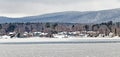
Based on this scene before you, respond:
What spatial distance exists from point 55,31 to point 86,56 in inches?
4754

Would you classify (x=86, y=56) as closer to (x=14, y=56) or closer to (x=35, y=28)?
(x=14, y=56)

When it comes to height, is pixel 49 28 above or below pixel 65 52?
above

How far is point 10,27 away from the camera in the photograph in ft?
614

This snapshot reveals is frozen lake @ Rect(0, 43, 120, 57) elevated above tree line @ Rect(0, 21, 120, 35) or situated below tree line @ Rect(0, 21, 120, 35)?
below

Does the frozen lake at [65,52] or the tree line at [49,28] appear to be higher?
the tree line at [49,28]

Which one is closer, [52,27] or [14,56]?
[14,56]

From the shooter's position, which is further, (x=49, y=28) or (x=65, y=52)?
(x=49, y=28)

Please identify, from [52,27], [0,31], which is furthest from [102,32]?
[0,31]

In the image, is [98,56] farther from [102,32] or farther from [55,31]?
[55,31]

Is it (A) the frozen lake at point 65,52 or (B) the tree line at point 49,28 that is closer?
(A) the frozen lake at point 65,52

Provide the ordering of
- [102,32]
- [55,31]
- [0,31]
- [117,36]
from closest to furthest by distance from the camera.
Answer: [117,36] → [102,32] → [55,31] → [0,31]

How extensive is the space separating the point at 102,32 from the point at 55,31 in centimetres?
2555

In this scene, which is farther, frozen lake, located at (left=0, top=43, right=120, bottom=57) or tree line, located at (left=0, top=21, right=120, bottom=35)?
tree line, located at (left=0, top=21, right=120, bottom=35)

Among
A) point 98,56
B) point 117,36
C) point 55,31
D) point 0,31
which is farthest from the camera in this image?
point 0,31
